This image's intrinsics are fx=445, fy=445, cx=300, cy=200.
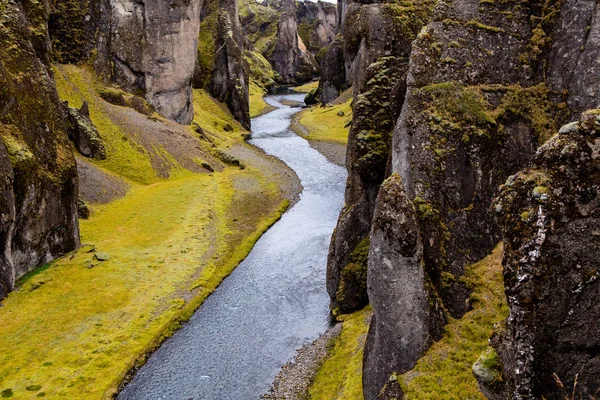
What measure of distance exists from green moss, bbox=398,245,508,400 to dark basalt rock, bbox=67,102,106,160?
55.9 metres

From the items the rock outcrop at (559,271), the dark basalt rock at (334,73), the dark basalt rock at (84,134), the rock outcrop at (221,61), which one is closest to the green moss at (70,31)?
the dark basalt rock at (84,134)

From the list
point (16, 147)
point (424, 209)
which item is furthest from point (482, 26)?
point (16, 147)

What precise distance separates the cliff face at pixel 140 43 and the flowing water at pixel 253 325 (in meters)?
48.1

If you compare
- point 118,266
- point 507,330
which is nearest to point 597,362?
point 507,330

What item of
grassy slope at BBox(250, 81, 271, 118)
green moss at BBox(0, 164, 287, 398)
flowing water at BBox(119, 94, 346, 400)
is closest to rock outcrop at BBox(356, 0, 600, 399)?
flowing water at BBox(119, 94, 346, 400)

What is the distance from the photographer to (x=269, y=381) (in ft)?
87.9

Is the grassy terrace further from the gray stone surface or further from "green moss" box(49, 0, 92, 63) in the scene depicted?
"green moss" box(49, 0, 92, 63)

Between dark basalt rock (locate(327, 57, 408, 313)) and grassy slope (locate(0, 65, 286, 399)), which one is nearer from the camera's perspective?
dark basalt rock (locate(327, 57, 408, 313))

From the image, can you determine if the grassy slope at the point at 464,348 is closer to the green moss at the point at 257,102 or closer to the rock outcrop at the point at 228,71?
the rock outcrop at the point at 228,71

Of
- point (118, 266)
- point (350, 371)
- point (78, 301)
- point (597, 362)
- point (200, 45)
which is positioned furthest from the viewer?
point (200, 45)

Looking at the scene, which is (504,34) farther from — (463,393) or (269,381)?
(269,381)

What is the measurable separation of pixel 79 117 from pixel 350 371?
176ft

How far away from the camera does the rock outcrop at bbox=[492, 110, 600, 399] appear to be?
1049 centimetres

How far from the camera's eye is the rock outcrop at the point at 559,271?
34.4 ft
